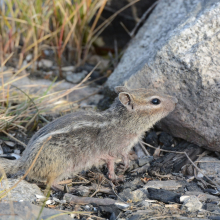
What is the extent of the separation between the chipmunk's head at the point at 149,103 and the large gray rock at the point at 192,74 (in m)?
0.33

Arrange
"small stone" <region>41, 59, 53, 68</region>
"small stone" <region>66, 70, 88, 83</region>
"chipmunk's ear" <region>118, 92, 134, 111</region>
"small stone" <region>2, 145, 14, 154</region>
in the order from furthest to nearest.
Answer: "small stone" <region>41, 59, 53, 68</region> → "small stone" <region>66, 70, 88, 83</region> → "small stone" <region>2, 145, 14, 154</region> → "chipmunk's ear" <region>118, 92, 134, 111</region>

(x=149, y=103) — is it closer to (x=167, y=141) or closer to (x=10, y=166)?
(x=167, y=141)

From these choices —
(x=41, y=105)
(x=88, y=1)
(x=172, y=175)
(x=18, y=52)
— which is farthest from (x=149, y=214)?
(x=18, y=52)

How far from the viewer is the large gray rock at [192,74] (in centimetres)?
464

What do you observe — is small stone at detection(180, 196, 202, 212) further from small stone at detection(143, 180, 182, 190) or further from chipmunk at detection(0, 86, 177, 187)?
chipmunk at detection(0, 86, 177, 187)

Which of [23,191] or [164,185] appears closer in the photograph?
[23,191]

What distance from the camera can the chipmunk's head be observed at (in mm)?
4590

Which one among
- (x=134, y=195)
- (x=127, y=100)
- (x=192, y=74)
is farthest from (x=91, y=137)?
(x=192, y=74)

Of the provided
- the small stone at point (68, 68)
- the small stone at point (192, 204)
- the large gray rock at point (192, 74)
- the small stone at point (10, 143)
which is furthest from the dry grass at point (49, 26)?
the small stone at point (192, 204)

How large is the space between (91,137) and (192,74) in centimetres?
167

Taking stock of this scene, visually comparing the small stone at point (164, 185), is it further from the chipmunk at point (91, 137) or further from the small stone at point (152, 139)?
the small stone at point (152, 139)

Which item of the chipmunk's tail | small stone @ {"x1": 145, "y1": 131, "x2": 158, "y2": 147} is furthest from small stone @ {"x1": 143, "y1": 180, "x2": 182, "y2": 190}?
the chipmunk's tail

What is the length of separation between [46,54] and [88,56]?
949 mm

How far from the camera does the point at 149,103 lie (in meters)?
4.62
